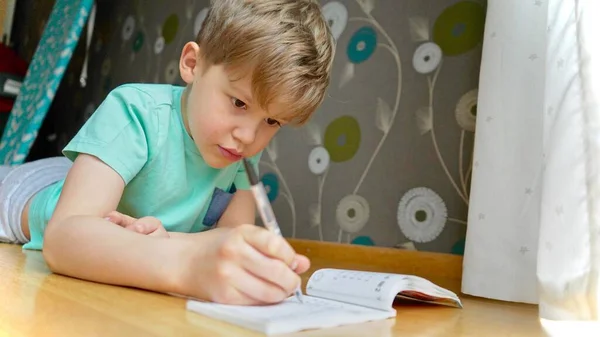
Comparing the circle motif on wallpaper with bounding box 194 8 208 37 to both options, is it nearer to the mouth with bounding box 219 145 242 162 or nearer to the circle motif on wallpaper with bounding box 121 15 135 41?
the circle motif on wallpaper with bounding box 121 15 135 41

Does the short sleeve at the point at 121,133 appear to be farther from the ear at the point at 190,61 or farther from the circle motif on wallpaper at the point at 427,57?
the circle motif on wallpaper at the point at 427,57

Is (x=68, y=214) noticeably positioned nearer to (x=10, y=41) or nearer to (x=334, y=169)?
(x=334, y=169)

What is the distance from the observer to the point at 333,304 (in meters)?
0.69

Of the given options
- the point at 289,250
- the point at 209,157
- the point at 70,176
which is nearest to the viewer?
the point at 289,250

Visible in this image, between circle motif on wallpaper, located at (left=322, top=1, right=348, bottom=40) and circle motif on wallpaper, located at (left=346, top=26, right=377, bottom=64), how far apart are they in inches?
2.1

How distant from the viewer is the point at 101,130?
0.87m

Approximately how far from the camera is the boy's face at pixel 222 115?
2.78 ft

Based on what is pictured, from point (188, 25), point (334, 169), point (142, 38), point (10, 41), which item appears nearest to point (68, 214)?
point (334, 169)

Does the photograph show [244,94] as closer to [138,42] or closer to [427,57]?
[427,57]

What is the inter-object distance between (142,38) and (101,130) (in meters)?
1.44

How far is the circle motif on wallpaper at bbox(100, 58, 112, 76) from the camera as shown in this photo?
239 cm

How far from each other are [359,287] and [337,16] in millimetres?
1000

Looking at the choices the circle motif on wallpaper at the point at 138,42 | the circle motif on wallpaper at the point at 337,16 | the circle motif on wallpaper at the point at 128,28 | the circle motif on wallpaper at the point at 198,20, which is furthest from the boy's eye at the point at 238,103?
the circle motif on wallpaper at the point at 128,28

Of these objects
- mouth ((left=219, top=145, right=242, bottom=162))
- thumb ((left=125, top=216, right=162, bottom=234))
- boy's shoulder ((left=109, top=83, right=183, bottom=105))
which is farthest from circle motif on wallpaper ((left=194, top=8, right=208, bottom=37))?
thumb ((left=125, top=216, right=162, bottom=234))
